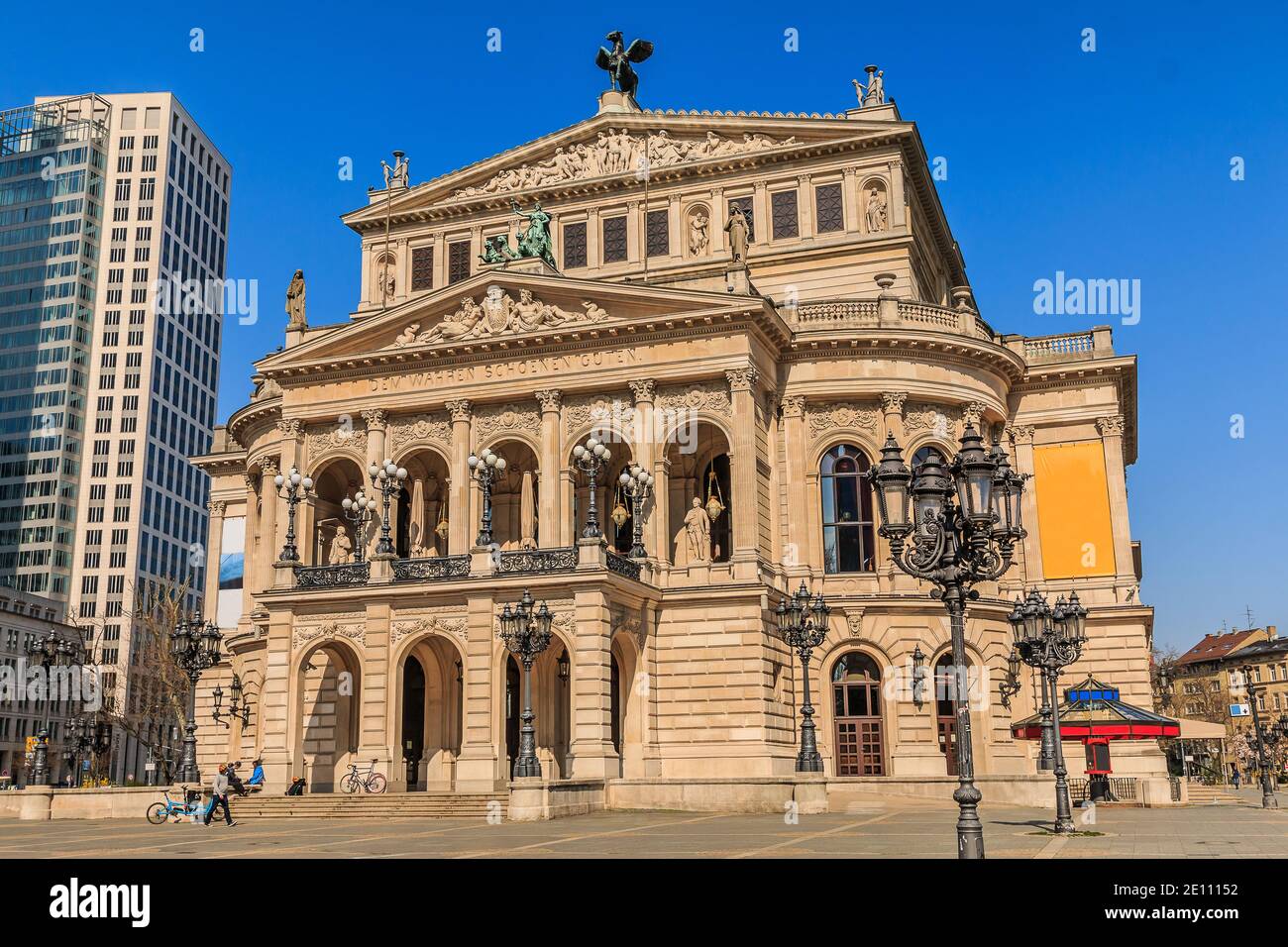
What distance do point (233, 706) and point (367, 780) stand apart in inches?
743

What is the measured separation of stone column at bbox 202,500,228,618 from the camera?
60812mm

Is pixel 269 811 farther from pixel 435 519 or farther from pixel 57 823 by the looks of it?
pixel 435 519

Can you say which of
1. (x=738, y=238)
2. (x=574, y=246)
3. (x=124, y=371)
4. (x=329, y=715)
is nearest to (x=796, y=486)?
(x=738, y=238)

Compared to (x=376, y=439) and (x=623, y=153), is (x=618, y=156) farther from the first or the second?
(x=376, y=439)

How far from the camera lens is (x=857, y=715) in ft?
150

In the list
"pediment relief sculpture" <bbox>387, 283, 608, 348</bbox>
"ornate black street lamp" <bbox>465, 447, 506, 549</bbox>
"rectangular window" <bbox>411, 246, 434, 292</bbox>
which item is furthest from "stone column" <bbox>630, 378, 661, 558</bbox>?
"rectangular window" <bbox>411, 246, 434, 292</bbox>

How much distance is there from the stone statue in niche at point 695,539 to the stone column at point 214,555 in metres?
26.4

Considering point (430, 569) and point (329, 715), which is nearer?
point (430, 569)

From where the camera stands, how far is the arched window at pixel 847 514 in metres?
47.2

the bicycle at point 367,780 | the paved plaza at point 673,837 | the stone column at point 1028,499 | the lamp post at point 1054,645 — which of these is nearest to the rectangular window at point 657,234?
the stone column at point 1028,499

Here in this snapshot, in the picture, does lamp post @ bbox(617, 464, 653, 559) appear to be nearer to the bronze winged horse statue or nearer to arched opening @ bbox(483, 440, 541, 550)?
arched opening @ bbox(483, 440, 541, 550)

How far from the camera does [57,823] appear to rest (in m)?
35.4

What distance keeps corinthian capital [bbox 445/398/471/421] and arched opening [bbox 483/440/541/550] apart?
1501mm
